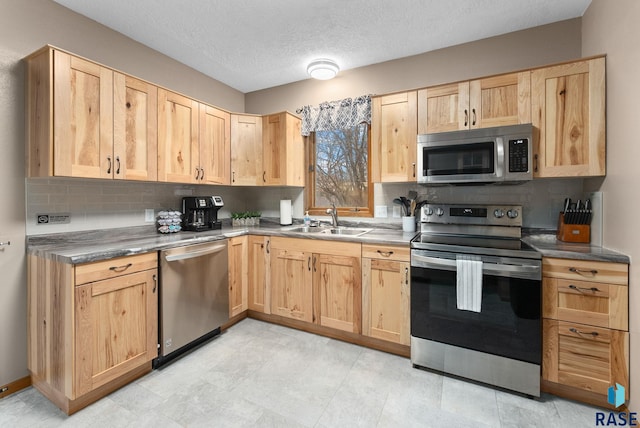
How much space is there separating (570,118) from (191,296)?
3.09 metres

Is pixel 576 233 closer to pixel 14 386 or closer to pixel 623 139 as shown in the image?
pixel 623 139

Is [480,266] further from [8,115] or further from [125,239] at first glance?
[8,115]

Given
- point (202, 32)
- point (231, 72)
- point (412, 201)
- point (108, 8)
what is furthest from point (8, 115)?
point (412, 201)

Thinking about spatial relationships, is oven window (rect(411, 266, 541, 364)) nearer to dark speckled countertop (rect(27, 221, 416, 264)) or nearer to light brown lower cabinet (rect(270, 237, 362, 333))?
dark speckled countertop (rect(27, 221, 416, 264))

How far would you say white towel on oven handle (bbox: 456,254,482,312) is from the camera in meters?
1.85

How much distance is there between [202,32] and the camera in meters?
2.37

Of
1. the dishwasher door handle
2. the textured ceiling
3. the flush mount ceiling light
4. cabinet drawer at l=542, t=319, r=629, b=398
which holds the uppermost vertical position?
the textured ceiling

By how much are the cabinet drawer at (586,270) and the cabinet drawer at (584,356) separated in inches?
11.3

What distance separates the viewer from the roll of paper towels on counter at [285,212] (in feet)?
10.8

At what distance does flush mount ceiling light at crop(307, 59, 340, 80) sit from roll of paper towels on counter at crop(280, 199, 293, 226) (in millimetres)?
1395

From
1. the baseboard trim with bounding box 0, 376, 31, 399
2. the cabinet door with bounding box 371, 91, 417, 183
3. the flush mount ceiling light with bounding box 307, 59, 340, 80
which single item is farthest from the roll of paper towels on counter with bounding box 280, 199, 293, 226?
the baseboard trim with bounding box 0, 376, 31, 399

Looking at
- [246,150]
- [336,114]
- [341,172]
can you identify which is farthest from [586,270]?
[246,150]

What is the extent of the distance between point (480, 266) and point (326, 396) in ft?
4.29

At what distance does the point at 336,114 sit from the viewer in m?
3.08
